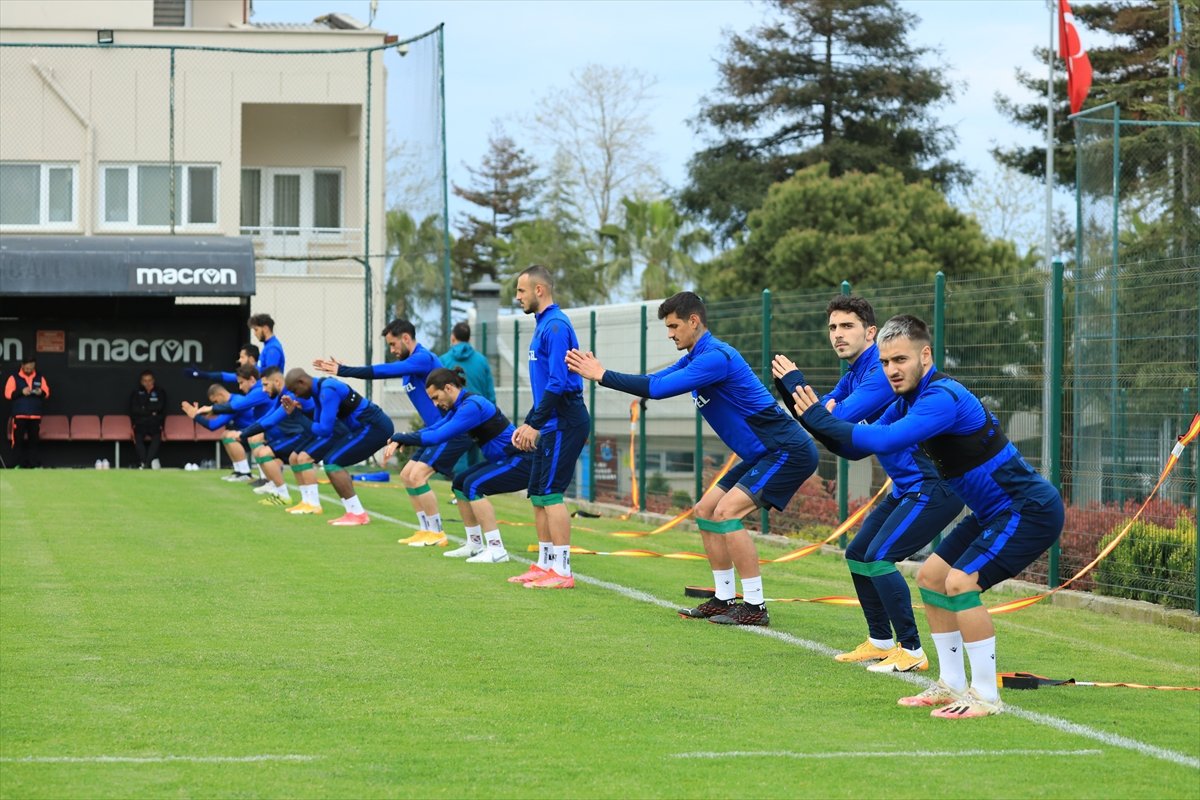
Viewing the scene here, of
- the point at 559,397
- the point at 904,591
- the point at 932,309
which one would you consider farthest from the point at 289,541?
the point at 904,591

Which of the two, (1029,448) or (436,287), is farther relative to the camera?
(436,287)

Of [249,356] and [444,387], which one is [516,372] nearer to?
[249,356]

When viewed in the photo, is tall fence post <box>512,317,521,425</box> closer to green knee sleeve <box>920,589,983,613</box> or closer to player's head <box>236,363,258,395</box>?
player's head <box>236,363,258,395</box>

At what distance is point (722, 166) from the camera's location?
60.1 meters

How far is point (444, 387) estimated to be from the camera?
13.6 m

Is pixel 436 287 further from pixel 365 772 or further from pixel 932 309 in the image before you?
pixel 365 772

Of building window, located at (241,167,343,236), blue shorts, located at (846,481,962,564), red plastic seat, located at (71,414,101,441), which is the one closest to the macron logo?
red plastic seat, located at (71,414,101,441)

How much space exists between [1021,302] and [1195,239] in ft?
41.4

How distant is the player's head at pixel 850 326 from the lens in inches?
357

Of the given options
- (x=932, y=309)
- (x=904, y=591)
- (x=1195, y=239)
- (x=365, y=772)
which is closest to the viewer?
(x=365, y=772)

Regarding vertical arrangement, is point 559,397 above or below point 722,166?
below

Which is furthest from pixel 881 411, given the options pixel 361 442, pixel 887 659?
pixel 361 442

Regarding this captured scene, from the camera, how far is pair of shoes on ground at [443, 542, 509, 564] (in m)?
13.8

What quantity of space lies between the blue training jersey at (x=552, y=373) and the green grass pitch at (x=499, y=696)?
1335 millimetres
